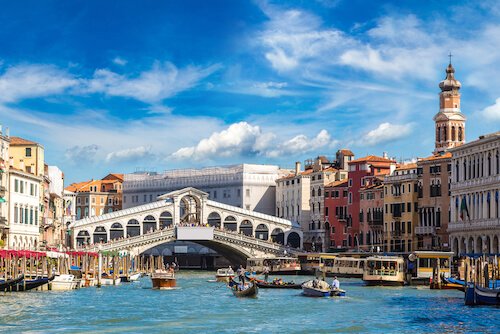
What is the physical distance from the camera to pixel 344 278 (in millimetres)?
64438

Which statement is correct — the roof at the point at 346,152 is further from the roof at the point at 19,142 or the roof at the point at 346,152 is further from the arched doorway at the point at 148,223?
the roof at the point at 19,142

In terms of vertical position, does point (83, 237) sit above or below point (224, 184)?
below

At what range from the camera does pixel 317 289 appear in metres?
43.1

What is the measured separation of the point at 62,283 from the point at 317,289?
1038 cm

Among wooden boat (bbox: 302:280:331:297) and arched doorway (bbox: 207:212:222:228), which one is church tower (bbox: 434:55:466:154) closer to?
arched doorway (bbox: 207:212:222:228)

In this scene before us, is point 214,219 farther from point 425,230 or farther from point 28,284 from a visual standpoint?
point 28,284

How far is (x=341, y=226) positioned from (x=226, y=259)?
1144 cm

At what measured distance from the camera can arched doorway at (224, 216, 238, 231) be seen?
84.5 metres

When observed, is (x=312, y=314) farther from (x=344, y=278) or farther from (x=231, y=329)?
(x=344, y=278)

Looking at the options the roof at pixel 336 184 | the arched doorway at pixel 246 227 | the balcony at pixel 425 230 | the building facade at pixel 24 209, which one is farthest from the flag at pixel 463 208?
the arched doorway at pixel 246 227

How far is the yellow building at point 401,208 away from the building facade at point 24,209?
Result: 21.9 meters

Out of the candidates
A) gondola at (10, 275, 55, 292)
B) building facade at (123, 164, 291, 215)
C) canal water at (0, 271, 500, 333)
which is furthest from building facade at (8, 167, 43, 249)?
building facade at (123, 164, 291, 215)

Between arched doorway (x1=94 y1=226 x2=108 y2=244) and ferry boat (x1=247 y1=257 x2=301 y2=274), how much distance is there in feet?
35.4

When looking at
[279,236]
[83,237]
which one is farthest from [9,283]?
[279,236]
